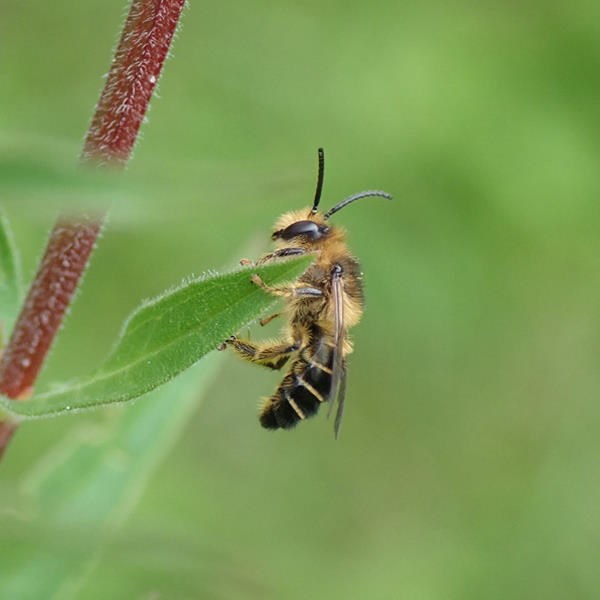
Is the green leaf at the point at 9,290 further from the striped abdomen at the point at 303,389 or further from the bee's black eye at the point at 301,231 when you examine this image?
the striped abdomen at the point at 303,389

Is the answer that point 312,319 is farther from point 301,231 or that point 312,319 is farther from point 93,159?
point 93,159

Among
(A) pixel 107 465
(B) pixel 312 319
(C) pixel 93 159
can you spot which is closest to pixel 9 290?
(C) pixel 93 159

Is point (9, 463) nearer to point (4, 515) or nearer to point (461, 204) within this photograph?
point (461, 204)

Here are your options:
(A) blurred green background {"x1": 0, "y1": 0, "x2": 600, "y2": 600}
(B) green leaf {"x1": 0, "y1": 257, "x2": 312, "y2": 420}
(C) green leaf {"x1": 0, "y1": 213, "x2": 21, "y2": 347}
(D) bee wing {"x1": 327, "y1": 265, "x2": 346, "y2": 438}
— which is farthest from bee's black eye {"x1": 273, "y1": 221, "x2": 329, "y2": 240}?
(A) blurred green background {"x1": 0, "y1": 0, "x2": 600, "y2": 600}

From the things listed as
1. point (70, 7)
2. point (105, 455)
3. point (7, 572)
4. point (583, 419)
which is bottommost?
point (7, 572)

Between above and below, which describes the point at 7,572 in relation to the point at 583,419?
below

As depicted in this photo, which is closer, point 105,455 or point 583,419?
point 105,455

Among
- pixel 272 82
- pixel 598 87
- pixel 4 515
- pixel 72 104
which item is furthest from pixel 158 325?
pixel 598 87
